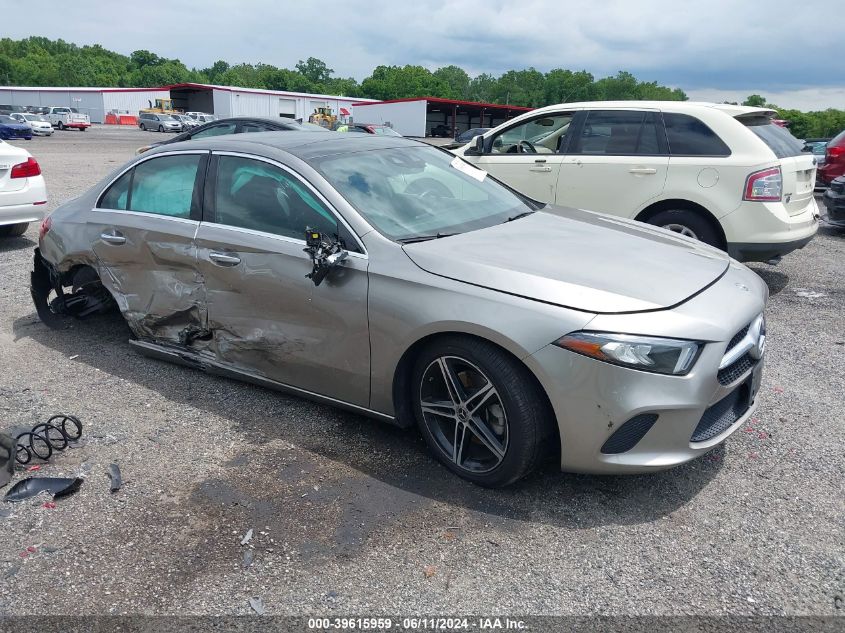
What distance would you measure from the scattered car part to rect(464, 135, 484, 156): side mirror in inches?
220

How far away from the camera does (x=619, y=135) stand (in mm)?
7055

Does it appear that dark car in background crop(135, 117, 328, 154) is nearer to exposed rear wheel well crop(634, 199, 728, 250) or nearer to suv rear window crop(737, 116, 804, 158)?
exposed rear wheel well crop(634, 199, 728, 250)

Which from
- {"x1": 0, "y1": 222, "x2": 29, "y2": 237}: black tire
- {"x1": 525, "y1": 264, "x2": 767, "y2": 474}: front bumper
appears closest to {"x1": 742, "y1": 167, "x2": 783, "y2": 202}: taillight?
{"x1": 525, "y1": 264, "x2": 767, "y2": 474}: front bumper

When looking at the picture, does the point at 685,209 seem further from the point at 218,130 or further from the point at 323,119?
the point at 323,119

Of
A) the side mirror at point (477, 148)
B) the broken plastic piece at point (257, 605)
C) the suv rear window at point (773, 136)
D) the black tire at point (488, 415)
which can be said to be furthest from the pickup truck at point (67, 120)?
the broken plastic piece at point (257, 605)

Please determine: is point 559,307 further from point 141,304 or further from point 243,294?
point 141,304

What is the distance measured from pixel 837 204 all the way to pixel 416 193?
8.30 metres

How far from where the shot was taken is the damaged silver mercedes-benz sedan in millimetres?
2818

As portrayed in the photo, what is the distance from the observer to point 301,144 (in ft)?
13.2

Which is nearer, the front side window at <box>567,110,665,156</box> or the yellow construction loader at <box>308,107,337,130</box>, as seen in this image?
the front side window at <box>567,110,665,156</box>

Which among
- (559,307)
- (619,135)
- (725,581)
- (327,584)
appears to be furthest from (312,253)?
(619,135)

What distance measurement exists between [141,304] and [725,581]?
3.74 m

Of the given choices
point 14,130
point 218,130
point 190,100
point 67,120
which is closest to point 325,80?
point 190,100

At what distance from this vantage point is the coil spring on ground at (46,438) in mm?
3504
